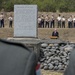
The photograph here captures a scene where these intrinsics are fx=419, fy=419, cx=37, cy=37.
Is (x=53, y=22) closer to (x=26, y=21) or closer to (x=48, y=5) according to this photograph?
(x=48, y=5)

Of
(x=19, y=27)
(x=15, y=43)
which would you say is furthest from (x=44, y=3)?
(x=15, y=43)

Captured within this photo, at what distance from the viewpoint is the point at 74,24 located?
37.2 m

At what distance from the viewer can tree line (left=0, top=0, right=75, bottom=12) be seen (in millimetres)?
49969

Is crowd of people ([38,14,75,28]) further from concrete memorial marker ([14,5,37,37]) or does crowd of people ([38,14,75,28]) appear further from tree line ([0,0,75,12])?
concrete memorial marker ([14,5,37,37])

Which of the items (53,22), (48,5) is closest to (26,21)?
(53,22)

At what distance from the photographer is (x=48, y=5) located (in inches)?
1982

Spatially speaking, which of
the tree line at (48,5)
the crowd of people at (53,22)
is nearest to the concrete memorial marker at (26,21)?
the crowd of people at (53,22)

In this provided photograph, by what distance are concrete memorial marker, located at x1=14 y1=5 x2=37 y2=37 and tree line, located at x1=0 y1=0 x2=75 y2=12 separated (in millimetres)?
29191

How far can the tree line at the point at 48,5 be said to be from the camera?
49969mm

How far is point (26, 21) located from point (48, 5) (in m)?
30.5

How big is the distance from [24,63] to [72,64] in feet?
0.83

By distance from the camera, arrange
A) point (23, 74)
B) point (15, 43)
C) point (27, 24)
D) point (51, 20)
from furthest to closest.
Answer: point (51, 20), point (27, 24), point (15, 43), point (23, 74)

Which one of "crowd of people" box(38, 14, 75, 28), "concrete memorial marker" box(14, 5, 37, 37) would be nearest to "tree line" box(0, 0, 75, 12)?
"crowd of people" box(38, 14, 75, 28)

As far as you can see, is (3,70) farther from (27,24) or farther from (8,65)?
(27,24)
